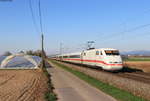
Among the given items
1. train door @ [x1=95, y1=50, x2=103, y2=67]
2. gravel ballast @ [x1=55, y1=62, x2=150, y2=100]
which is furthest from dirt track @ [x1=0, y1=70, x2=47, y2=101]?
train door @ [x1=95, y1=50, x2=103, y2=67]

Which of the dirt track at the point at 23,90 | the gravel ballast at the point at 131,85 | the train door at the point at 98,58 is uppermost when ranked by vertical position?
the train door at the point at 98,58

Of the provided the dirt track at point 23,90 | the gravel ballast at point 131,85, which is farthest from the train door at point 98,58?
the dirt track at point 23,90

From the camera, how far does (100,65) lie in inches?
1081

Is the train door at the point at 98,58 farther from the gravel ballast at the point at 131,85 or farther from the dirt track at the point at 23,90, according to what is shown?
the dirt track at the point at 23,90

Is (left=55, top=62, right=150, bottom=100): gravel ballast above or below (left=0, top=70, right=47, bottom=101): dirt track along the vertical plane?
above

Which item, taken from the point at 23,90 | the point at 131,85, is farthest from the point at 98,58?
the point at 131,85

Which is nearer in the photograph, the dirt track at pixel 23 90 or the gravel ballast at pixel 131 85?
the gravel ballast at pixel 131 85

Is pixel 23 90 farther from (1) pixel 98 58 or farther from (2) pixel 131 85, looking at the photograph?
(1) pixel 98 58

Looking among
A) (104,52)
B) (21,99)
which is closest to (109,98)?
(21,99)

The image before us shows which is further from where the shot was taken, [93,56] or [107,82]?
[93,56]

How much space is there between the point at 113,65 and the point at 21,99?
15075 millimetres

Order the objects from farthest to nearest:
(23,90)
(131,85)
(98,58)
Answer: (98,58), (23,90), (131,85)

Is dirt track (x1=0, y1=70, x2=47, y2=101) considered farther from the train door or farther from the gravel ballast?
the train door

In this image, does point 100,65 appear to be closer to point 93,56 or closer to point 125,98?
point 93,56
